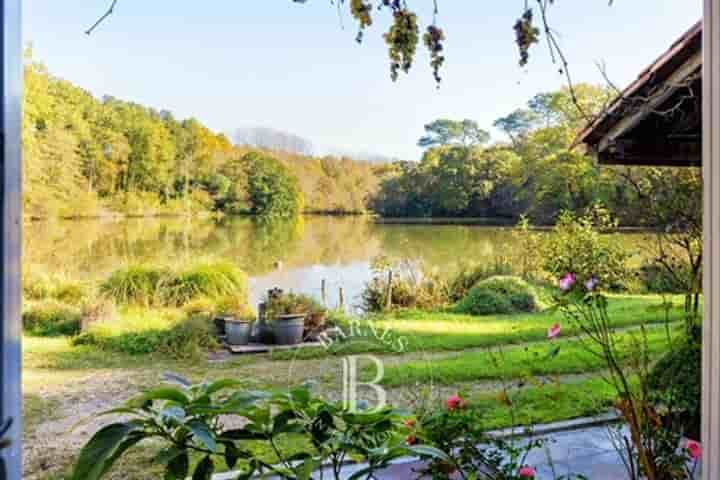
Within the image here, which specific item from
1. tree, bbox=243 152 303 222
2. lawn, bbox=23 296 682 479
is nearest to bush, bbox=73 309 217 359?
lawn, bbox=23 296 682 479

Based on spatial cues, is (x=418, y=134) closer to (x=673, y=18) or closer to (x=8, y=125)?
(x=673, y=18)

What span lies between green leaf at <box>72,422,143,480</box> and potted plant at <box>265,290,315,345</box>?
8.38 ft

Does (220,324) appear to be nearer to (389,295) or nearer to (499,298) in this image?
(389,295)

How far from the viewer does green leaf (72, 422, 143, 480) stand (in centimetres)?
73

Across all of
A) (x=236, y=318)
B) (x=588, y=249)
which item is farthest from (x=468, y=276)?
(x=236, y=318)

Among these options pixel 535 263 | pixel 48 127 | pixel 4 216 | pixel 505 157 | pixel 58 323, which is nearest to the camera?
pixel 4 216

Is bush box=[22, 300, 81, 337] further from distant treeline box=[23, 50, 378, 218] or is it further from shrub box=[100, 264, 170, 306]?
distant treeline box=[23, 50, 378, 218]

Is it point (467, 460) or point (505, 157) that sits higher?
point (505, 157)

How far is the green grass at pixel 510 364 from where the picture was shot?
132 inches

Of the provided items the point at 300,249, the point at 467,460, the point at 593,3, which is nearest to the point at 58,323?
the point at 300,249

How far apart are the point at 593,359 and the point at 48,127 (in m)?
3.37

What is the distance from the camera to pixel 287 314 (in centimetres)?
335

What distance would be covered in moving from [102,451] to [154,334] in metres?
2.61

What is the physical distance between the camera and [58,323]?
3.00 meters
